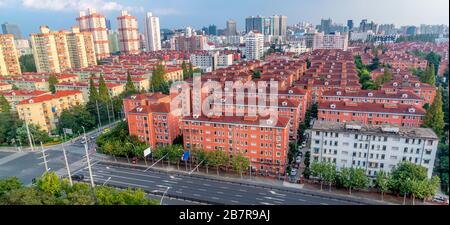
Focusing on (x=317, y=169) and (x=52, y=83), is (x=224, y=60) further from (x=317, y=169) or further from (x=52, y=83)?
(x=317, y=169)

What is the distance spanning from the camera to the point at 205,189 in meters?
9.23

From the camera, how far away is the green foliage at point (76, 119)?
14453 mm

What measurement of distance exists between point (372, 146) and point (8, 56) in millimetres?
28989

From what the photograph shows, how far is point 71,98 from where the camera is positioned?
16.0 meters

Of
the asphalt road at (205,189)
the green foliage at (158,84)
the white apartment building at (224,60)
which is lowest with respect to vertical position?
the asphalt road at (205,189)

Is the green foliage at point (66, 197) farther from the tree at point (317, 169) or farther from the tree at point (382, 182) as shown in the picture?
the tree at point (382, 182)

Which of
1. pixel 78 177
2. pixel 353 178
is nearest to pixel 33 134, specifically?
pixel 78 177

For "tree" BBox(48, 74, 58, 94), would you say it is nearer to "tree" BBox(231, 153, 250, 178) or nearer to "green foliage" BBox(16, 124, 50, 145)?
"green foliage" BBox(16, 124, 50, 145)

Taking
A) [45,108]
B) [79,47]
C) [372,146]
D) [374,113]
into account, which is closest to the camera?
[372,146]

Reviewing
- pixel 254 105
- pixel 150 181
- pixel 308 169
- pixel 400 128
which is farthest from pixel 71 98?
pixel 400 128

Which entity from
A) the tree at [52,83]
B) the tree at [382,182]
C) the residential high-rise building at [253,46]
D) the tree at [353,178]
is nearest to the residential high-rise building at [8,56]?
the tree at [52,83]

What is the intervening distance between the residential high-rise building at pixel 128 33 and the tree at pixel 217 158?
108 feet
